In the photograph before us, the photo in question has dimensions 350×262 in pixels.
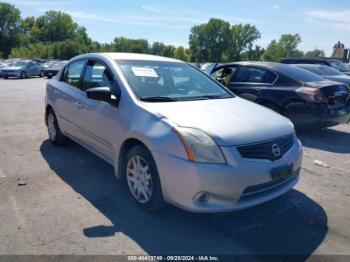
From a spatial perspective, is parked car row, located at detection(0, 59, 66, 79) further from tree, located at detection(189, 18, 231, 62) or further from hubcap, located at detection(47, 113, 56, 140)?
tree, located at detection(189, 18, 231, 62)

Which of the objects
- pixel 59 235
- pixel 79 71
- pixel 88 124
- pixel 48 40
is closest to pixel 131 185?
pixel 59 235

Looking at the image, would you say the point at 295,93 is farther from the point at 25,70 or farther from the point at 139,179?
the point at 25,70

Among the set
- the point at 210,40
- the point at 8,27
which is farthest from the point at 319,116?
the point at 210,40

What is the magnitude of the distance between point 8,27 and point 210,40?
187ft

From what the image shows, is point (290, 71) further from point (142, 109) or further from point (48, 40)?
point (48, 40)

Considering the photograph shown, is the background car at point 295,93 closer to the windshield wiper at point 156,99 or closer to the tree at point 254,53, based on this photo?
the windshield wiper at point 156,99

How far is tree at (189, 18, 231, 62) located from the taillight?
102775 mm

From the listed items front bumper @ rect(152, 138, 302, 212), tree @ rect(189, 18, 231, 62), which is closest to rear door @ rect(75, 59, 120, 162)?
front bumper @ rect(152, 138, 302, 212)

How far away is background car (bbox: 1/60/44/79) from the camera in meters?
26.6

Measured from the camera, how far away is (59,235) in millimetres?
3326

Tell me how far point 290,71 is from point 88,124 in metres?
4.77

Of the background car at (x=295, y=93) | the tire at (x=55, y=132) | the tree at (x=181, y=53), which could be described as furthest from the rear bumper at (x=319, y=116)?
the tree at (x=181, y=53)

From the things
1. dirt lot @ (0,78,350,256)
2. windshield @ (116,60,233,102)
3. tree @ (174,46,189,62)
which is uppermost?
tree @ (174,46,189,62)

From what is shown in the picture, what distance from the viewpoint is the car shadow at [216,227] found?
10.5 feet
